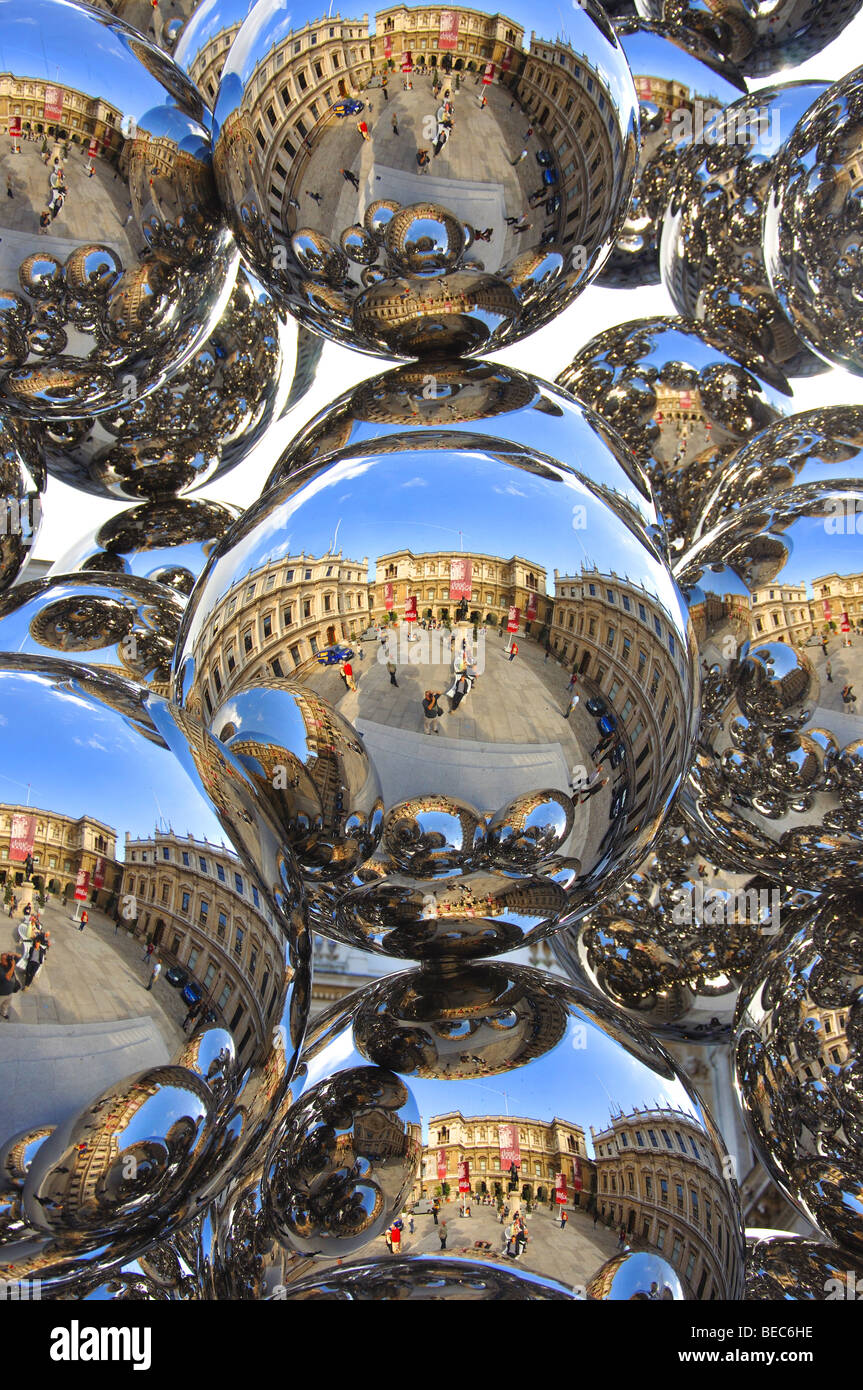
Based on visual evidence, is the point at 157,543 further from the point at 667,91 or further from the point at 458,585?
the point at 667,91

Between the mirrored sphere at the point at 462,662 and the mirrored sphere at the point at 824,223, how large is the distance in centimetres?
41

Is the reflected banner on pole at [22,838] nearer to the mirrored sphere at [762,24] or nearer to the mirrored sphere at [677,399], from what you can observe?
the mirrored sphere at [677,399]

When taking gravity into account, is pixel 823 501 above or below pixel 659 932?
above

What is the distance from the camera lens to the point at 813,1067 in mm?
1042

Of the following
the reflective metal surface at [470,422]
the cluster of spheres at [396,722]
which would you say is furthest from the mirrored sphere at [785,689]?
the reflective metal surface at [470,422]

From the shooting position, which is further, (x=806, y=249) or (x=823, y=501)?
(x=806, y=249)

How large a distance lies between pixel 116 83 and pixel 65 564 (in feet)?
1.76

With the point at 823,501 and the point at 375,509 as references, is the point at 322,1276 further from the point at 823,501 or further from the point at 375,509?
the point at 823,501

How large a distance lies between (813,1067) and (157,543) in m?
0.81

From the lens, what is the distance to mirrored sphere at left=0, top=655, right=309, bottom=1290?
66 cm

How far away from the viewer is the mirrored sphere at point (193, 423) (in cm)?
119

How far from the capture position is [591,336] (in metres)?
1.59

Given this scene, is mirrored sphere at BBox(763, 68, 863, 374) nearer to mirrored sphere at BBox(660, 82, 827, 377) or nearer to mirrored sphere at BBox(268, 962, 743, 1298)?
mirrored sphere at BBox(660, 82, 827, 377)
